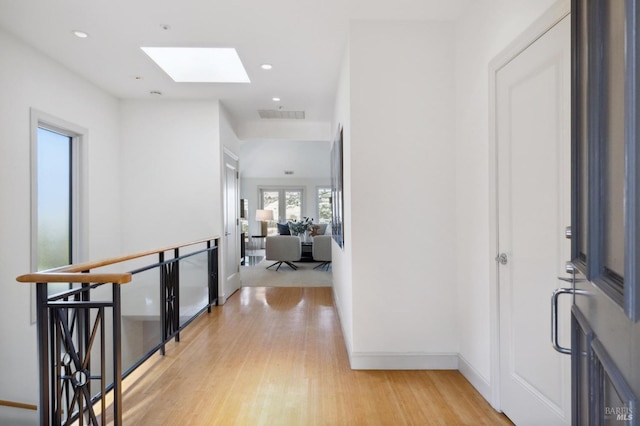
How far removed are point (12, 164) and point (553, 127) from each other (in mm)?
4015

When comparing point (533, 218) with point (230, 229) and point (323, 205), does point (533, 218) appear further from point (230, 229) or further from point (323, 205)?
point (323, 205)

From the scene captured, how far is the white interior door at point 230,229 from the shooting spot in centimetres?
509

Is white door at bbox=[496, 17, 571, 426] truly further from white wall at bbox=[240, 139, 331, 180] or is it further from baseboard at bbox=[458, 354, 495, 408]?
white wall at bbox=[240, 139, 331, 180]

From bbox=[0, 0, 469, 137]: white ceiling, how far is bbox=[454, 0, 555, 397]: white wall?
1.23 feet

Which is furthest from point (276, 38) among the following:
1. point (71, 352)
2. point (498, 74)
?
point (71, 352)

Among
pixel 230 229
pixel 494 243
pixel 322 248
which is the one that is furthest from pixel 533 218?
pixel 322 248

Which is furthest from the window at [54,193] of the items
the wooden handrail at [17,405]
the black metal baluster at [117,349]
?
the black metal baluster at [117,349]

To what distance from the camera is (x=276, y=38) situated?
3125 millimetres

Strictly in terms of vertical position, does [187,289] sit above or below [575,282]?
below

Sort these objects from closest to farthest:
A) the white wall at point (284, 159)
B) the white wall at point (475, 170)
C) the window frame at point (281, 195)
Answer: the white wall at point (475, 170) → the white wall at point (284, 159) → the window frame at point (281, 195)

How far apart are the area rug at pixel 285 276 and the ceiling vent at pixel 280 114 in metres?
2.84

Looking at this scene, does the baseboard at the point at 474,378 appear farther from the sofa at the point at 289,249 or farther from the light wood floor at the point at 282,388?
the sofa at the point at 289,249

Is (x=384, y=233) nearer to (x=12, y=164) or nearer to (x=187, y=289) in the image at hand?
(x=187, y=289)

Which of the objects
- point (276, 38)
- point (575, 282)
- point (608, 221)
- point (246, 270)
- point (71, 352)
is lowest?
point (246, 270)
